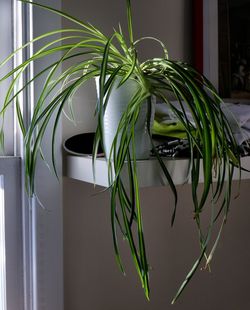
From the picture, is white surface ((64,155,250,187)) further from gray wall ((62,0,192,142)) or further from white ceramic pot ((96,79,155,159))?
gray wall ((62,0,192,142))

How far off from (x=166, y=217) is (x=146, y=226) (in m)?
0.07

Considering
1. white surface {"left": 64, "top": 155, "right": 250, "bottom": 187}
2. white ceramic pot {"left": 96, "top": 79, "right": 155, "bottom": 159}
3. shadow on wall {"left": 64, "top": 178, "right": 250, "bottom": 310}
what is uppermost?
white ceramic pot {"left": 96, "top": 79, "right": 155, "bottom": 159}

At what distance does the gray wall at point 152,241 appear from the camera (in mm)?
1116

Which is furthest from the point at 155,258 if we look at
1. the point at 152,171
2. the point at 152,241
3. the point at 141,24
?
the point at 141,24

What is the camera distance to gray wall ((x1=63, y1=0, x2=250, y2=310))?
112cm

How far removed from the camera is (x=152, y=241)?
1234 mm

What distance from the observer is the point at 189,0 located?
1.26m

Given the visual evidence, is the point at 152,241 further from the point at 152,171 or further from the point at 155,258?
the point at 152,171

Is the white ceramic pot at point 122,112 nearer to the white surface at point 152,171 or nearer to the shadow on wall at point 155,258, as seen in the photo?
the white surface at point 152,171

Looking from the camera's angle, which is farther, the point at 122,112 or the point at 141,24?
the point at 141,24

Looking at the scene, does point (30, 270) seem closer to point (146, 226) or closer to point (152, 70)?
point (146, 226)

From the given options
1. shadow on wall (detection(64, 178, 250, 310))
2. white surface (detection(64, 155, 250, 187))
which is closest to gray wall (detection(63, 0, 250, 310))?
shadow on wall (detection(64, 178, 250, 310))

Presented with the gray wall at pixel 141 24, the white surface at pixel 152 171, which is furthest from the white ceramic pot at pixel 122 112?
the gray wall at pixel 141 24

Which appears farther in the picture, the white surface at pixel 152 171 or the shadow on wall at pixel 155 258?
the shadow on wall at pixel 155 258
